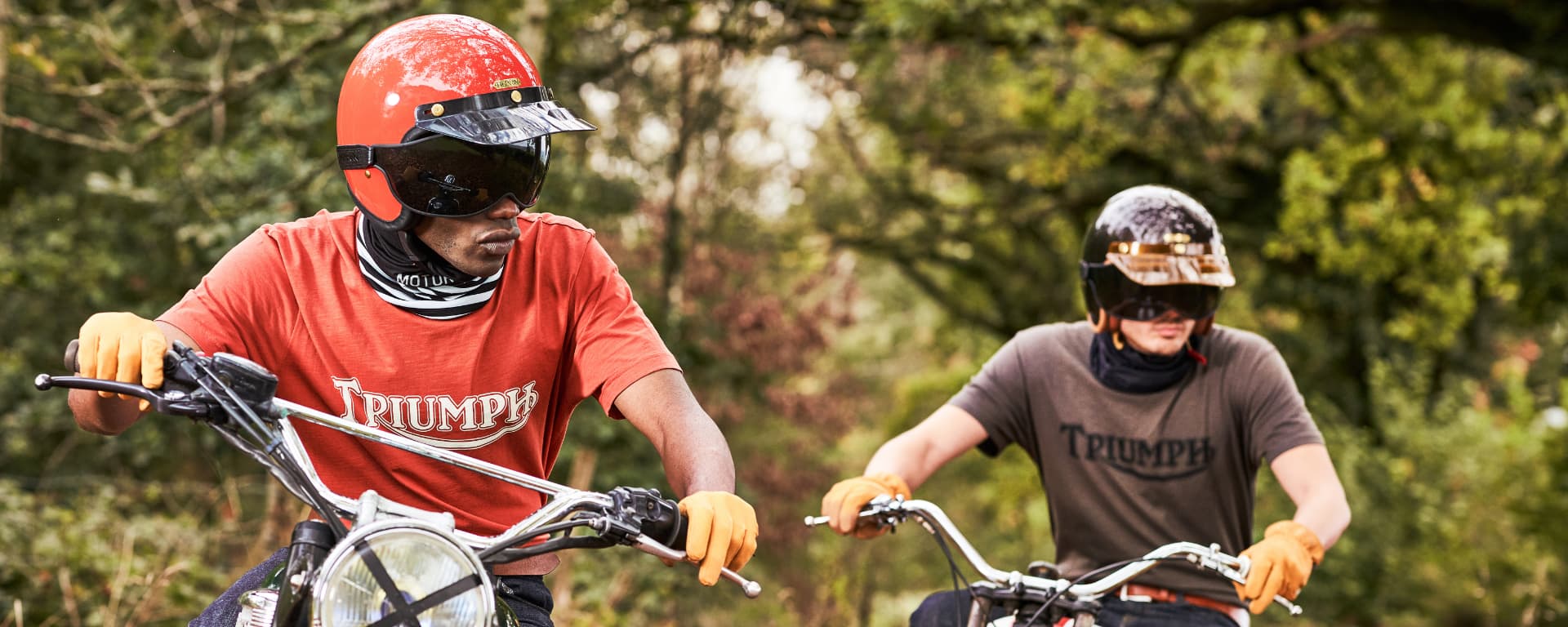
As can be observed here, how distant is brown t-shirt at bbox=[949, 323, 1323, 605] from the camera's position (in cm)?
475

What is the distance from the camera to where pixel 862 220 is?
1909 cm

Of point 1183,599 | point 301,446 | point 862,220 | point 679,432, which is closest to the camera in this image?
point 301,446

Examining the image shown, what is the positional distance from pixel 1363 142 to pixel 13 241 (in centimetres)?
1168

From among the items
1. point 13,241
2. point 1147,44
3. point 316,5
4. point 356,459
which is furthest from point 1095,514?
point 1147,44

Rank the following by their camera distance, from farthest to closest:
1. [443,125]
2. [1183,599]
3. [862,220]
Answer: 1. [862,220]
2. [1183,599]
3. [443,125]

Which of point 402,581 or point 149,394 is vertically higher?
point 149,394

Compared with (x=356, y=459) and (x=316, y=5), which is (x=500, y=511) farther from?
(x=316, y=5)

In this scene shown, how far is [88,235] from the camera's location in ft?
37.0

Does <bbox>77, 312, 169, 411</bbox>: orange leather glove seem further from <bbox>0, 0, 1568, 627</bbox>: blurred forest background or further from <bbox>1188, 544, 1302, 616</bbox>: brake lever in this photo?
<bbox>0, 0, 1568, 627</bbox>: blurred forest background

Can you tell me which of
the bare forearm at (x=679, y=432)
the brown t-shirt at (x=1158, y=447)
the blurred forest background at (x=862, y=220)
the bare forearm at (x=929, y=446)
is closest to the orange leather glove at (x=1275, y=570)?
the brown t-shirt at (x=1158, y=447)

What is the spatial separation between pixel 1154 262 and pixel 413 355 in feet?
8.11

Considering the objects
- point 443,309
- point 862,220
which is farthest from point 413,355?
point 862,220

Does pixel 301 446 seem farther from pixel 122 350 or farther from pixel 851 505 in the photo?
pixel 851 505

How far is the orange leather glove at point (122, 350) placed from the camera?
259 cm
